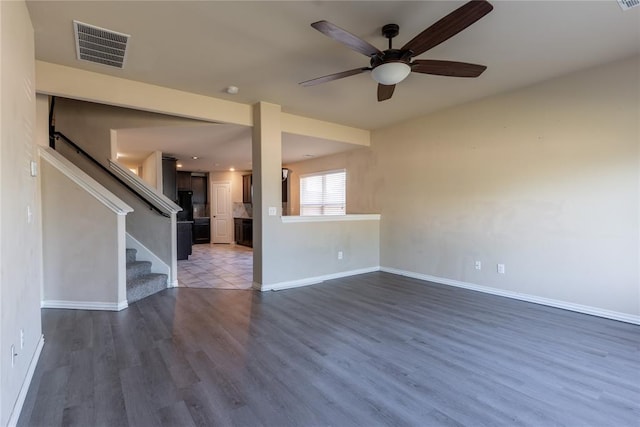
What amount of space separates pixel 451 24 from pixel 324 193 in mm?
5565

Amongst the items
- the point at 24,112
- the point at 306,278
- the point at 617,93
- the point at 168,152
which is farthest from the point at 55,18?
the point at 617,93

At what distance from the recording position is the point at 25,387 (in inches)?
73.8

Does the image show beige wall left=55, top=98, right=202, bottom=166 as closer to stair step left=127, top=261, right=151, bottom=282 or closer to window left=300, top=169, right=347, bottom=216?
stair step left=127, top=261, right=151, bottom=282

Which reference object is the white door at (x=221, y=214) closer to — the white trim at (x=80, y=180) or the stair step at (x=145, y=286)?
the stair step at (x=145, y=286)

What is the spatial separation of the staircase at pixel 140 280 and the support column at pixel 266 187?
4.31 feet

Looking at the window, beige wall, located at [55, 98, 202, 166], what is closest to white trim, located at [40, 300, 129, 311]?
beige wall, located at [55, 98, 202, 166]

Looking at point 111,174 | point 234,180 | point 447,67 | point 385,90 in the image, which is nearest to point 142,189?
point 111,174

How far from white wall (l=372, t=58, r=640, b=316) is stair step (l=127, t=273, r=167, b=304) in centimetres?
379

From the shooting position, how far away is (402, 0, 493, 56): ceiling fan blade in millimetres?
1759

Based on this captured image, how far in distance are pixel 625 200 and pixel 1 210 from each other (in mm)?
4945

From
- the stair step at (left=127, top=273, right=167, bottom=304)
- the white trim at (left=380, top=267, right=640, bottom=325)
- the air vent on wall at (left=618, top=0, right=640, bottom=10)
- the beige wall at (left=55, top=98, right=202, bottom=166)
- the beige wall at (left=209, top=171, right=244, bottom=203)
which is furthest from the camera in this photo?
the beige wall at (left=209, top=171, right=244, bottom=203)

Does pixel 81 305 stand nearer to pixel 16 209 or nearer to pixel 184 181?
pixel 16 209

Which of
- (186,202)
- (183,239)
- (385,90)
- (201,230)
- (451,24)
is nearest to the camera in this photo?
(451,24)

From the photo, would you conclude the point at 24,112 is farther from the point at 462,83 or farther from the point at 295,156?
the point at 295,156
